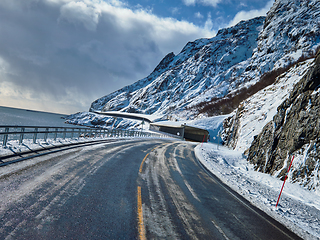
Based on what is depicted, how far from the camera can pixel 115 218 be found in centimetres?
392

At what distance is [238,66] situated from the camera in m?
127

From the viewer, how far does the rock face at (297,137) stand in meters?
9.30

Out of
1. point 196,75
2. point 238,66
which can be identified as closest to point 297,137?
point 238,66

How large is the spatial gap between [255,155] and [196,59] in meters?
184

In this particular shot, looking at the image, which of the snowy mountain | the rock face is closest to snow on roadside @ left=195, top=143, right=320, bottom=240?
the rock face

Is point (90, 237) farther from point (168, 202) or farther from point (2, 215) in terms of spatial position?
point (168, 202)

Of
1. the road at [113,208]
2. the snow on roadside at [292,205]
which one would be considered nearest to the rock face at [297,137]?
the snow on roadside at [292,205]

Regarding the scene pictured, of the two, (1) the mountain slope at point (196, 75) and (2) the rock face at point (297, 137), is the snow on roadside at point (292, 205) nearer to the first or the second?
(2) the rock face at point (297, 137)

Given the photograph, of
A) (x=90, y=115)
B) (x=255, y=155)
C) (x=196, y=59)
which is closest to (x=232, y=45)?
(x=196, y=59)

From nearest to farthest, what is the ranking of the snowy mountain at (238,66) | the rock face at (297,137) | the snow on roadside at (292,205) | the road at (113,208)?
the road at (113,208) < the snow on roadside at (292,205) < the rock face at (297,137) < the snowy mountain at (238,66)

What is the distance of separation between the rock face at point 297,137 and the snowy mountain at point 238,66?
57563 millimetres

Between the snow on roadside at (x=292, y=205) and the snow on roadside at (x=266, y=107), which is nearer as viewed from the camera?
the snow on roadside at (x=292, y=205)

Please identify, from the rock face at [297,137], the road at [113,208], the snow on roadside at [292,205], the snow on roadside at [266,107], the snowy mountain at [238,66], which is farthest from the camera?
the snowy mountain at [238,66]

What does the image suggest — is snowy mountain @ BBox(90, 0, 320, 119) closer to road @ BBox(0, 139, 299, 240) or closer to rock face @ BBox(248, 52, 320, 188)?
rock face @ BBox(248, 52, 320, 188)
